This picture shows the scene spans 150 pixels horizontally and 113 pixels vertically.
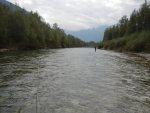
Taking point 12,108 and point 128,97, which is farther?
point 128,97

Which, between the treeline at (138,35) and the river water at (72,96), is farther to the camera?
the treeline at (138,35)

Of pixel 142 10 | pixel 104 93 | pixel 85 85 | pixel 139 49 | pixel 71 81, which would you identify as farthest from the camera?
pixel 142 10

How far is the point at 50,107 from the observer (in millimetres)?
19578

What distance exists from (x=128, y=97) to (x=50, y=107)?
24.8 feet

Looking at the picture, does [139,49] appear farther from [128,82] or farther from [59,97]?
[59,97]

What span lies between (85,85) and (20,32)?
87.9 metres

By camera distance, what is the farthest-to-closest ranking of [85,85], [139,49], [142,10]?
1. [142,10]
2. [139,49]
3. [85,85]

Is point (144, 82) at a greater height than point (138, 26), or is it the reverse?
point (138, 26)

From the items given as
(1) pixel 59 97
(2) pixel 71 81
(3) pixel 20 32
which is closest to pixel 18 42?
(3) pixel 20 32

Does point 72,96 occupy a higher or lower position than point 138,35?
lower

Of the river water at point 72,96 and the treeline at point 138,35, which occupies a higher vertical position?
the treeline at point 138,35

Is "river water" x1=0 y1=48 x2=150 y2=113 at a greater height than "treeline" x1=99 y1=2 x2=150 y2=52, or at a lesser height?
lesser

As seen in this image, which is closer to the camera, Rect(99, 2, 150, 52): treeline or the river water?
the river water

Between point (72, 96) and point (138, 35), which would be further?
point (138, 35)
